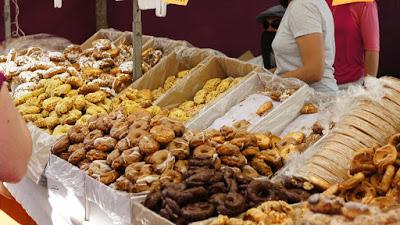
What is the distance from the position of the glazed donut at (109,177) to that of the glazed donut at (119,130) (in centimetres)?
22

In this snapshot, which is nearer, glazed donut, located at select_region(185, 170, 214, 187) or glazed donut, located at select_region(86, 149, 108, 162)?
glazed donut, located at select_region(185, 170, 214, 187)

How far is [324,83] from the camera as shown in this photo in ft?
11.3

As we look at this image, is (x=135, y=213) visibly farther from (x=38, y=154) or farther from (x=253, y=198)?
(x=38, y=154)

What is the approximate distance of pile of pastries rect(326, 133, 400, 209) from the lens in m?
1.92

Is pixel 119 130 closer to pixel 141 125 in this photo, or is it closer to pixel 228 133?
pixel 141 125

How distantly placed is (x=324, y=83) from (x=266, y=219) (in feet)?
5.61

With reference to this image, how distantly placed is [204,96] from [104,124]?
85 centimetres

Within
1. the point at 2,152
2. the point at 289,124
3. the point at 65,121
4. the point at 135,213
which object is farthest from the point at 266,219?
the point at 65,121

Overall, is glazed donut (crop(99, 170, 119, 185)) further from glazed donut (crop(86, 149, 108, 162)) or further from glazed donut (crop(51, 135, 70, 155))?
glazed donut (crop(51, 135, 70, 155))

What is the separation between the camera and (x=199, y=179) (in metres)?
2.20

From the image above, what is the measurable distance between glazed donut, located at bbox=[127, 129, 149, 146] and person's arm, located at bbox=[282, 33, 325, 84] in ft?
3.51

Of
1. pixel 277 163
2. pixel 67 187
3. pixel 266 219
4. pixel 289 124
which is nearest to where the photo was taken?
pixel 266 219

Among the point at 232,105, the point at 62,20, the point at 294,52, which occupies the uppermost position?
the point at 294,52

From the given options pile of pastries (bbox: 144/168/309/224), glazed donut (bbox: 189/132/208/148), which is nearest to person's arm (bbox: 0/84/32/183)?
pile of pastries (bbox: 144/168/309/224)
